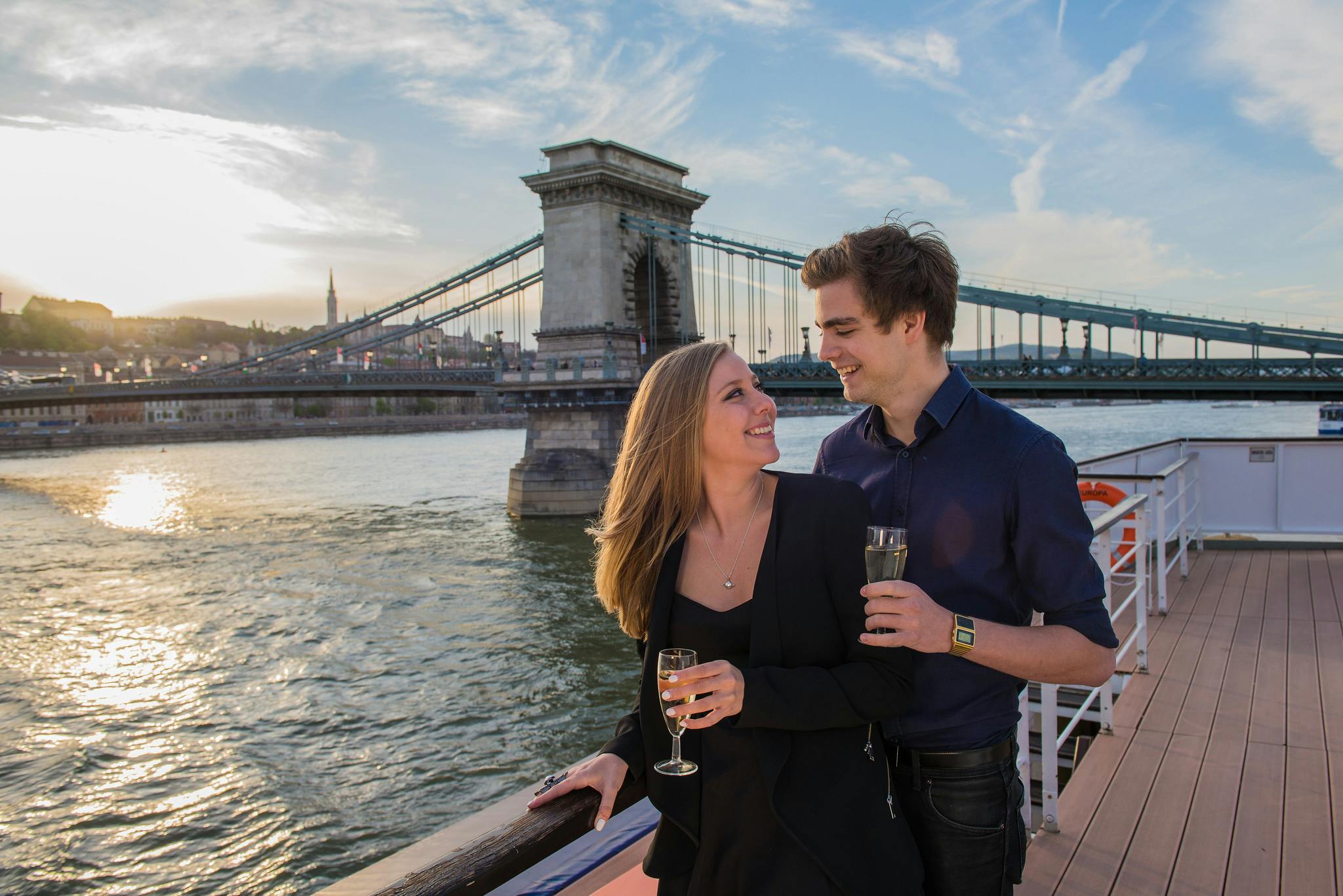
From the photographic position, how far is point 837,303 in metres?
1.68

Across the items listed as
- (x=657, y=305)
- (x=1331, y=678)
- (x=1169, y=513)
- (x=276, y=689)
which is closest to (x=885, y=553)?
(x=1331, y=678)

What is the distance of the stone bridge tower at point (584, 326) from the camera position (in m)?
23.1

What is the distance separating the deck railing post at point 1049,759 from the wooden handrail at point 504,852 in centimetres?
158

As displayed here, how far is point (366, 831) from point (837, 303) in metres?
6.93

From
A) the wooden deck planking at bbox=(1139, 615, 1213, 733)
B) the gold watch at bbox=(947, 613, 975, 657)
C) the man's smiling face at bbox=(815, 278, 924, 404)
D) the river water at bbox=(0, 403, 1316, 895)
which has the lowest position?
the river water at bbox=(0, 403, 1316, 895)

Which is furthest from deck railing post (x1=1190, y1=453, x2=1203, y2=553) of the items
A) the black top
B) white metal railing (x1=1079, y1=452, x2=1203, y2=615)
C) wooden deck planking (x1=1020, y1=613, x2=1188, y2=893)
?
the black top

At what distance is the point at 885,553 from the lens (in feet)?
4.46

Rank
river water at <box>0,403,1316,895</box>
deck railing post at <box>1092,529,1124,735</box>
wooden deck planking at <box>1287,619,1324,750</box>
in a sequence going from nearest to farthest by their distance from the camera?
deck railing post at <box>1092,529,1124,735</box>, wooden deck planking at <box>1287,619,1324,750</box>, river water at <box>0,403,1316,895</box>

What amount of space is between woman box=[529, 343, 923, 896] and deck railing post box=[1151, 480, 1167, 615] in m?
3.66

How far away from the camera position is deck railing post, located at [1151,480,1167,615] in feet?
15.1

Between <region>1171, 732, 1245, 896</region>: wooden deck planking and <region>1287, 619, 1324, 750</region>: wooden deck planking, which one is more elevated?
<region>1287, 619, 1324, 750</region>: wooden deck planking

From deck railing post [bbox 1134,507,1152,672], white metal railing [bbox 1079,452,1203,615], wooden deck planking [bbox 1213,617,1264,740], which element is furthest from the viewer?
white metal railing [bbox 1079,452,1203,615]

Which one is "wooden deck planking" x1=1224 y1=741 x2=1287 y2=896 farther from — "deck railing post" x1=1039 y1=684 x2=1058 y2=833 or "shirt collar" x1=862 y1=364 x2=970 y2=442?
"shirt collar" x1=862 y1=364 x2=970 y2=442

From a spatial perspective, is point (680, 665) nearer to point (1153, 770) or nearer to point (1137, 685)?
point (1153, 770)
